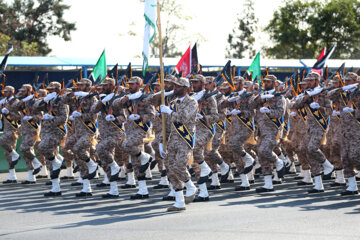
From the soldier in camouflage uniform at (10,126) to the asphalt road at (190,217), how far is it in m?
2.46

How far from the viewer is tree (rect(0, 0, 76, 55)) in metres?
45.0

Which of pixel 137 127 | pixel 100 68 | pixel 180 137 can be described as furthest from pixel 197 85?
pixel 100 68

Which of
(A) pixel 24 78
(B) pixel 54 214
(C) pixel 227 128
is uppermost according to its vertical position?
(A) pixel 24 78

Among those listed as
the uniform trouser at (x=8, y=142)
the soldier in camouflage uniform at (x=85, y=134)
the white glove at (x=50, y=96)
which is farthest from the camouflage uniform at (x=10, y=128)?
the soldier in camouflage uniform at (x=85, y=134)

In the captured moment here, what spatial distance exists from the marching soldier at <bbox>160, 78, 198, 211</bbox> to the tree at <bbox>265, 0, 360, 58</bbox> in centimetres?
4778

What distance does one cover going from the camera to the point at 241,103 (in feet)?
44.9

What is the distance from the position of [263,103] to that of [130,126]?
2701 millimetres

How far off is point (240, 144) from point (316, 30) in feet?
150

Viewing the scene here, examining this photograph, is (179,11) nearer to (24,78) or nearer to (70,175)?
(24,78)

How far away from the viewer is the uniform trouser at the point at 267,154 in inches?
486

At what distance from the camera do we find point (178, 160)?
10.1 m

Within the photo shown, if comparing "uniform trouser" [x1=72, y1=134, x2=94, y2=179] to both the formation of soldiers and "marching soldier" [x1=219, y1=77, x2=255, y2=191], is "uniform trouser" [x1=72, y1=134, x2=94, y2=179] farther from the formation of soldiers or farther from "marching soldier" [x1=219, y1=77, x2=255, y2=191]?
"marching soldier" [x1=219, y1=77, x2=255, y2=191]

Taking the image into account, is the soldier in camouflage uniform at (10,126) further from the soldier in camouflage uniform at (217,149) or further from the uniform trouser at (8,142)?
the soldier in camouflage uniform at (217,149)

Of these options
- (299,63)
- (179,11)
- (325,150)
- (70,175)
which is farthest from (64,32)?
(325,150)
